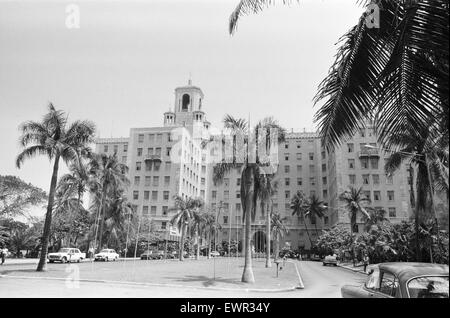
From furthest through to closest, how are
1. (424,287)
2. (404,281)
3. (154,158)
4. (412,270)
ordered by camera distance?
(154,158) < (412,270) < (404,281) < (424,287)

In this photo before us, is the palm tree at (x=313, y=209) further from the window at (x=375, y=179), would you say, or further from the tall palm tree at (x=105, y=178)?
the tall palm tree at (x=105, y=178)

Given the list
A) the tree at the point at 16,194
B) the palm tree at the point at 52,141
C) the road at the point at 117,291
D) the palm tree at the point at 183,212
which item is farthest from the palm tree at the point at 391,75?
the palm tree at the point at 183,212

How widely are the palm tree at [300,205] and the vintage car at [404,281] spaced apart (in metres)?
85.6

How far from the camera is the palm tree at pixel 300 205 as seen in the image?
90250 millimetres

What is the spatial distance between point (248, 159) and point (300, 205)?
72588 mm

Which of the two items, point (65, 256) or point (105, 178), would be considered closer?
point (65, 256)

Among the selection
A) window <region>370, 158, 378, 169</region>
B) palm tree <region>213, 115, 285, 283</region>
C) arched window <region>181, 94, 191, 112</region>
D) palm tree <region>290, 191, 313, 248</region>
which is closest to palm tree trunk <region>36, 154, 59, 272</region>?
palm tree <region>213, 115, 285, 283</region>

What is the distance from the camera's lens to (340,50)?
5.19 metres

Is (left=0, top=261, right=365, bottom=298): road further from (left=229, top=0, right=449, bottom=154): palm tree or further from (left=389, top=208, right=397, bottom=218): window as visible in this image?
(left=389, top=208, right=397, bottom=218): window

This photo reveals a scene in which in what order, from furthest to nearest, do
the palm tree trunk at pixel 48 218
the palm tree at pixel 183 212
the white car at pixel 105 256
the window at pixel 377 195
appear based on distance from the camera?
the window at pixel 377 195 → the palm tree at pixel 183 212 → the white car at pixel 105 256 → the palm tree trunk at pixel 48 218

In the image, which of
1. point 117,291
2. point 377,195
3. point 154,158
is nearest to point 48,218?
point 117,291

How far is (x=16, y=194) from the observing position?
43.3 metres

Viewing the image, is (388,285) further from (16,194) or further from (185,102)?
(185,102)
